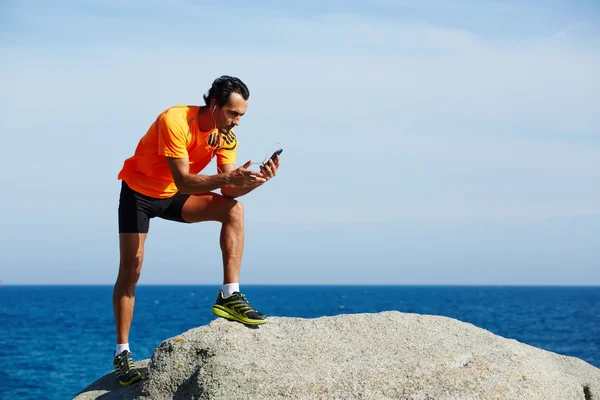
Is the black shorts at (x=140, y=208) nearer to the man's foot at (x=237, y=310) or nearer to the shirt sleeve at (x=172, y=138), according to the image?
the shirt sleeve at (x=172, y=138)

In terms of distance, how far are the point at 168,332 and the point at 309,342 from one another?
3436 centimetres

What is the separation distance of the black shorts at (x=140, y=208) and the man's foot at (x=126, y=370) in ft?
4.10

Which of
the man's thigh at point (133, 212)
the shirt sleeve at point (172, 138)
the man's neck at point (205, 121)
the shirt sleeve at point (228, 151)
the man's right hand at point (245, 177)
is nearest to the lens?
the man's right hand at point (245, 177)

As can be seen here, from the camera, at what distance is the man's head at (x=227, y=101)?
629 centimetres

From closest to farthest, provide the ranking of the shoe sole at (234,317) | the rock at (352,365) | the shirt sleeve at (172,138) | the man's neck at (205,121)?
1. the rock at (352,365)
2. the shirt sleeve at (172,138)
3. the man's neck at (205,121)
4. the shoe sole at (234,317)

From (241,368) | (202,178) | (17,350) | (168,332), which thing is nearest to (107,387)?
(241,368)

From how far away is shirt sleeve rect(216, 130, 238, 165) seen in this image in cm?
678

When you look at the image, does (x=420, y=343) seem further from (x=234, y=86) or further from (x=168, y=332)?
(x=168, y=332)

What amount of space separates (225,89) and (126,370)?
2.91 meters

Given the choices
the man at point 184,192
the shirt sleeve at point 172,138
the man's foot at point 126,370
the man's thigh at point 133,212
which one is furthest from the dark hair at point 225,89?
the man's foot at point 126,370

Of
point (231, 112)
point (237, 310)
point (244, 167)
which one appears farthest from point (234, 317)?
point (231, 112)

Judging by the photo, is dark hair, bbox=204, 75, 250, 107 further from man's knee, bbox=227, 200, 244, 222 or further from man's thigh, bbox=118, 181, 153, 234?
man's thigh, bbox=118, 181, 153, 234

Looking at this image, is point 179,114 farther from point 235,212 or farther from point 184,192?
point 235,212

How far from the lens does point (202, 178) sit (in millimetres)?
6129
